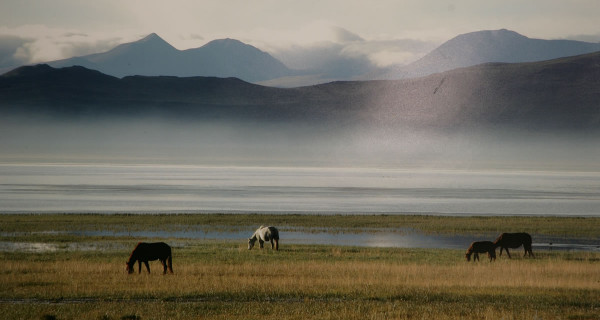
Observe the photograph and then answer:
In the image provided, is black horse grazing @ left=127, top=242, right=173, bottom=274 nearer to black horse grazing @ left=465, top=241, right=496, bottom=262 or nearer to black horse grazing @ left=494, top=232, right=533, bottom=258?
black horse grazing @ left=465, top=241, right=496, bottom=262

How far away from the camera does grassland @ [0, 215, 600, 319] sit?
22453 mm

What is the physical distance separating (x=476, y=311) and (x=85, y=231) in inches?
1517

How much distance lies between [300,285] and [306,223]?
38.6 metres

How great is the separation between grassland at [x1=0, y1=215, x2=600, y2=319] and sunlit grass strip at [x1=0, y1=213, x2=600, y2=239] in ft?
49.7

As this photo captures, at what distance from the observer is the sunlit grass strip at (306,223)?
59438 millimetres

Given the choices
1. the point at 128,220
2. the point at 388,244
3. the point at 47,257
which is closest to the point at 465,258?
the point at 388,244

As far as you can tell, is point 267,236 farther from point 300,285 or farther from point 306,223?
point 306,223

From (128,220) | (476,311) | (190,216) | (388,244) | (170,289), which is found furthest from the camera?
(190,216)

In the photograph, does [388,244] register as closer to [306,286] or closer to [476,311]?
[306,286]

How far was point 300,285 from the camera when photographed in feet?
91.5

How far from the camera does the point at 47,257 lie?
3706cm

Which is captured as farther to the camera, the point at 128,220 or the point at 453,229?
the point at 128,220

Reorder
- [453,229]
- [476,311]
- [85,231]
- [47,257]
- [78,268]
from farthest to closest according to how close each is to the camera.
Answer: [453,229]
[85,231]
[47,257]
[78,268]
[476,311]

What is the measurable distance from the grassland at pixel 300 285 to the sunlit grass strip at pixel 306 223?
15145mm
